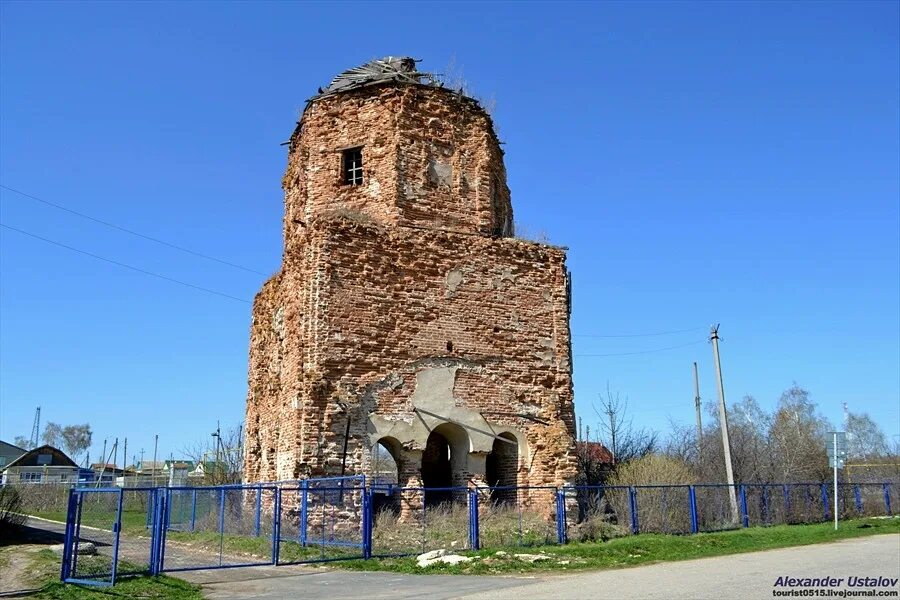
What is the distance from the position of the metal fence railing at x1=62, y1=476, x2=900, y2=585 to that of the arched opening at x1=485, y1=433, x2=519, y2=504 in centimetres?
12

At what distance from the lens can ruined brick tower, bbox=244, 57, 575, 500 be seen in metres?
15.7

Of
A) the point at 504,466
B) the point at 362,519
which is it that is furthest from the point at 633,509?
the point at 362,519

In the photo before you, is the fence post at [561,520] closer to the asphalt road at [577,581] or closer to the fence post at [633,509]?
the fence post at [633,509]

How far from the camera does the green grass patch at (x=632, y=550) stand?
1173 centimetres

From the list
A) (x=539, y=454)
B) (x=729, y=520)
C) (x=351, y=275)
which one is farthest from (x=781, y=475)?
(x=351, y=275)

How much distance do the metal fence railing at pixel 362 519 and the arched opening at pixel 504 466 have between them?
12cm

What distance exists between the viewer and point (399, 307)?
1650 centimetres

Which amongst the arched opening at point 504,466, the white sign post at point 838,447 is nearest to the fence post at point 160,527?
the arched opening at point 504,466

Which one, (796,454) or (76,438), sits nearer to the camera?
(796,454)

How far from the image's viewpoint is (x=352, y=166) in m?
18.2

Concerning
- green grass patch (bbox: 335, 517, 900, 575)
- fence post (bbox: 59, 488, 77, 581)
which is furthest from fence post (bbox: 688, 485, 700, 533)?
fence post (bbox: 59, 488, 77, 581)

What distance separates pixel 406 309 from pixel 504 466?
4123 millimetres

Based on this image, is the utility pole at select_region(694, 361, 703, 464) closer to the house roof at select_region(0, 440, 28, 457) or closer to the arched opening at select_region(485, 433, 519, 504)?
the arched opening at select_region(485, 433, 519, 504)

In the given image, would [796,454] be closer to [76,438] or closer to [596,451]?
[596,451]
